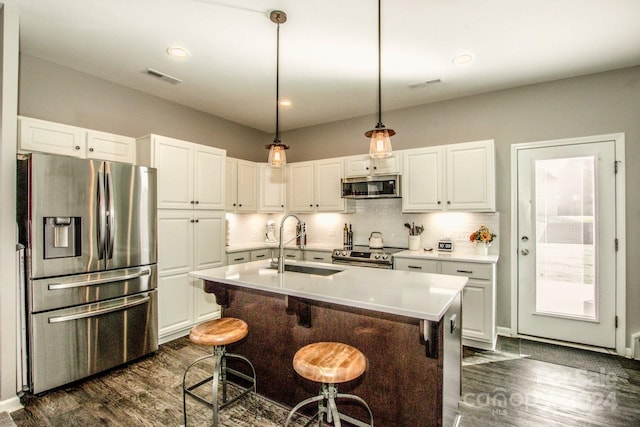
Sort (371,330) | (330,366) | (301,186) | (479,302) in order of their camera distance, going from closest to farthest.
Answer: (330,366) → (371,330) → (479,302) → (301,186)

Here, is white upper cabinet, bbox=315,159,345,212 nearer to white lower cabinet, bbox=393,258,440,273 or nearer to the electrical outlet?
white lower cabinet, bbox=393,258,440,273

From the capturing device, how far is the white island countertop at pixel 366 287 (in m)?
1.65

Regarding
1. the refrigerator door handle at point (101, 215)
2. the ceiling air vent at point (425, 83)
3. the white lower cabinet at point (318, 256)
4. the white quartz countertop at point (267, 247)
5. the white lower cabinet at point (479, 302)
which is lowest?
the white lower cabinet at point (479, 302)

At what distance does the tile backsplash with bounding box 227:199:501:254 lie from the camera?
→ 404 centimetres

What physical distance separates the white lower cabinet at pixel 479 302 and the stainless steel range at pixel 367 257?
0.70 meters

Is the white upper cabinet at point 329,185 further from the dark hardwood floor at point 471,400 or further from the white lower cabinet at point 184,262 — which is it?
the dark hardwood floor at point 471,400

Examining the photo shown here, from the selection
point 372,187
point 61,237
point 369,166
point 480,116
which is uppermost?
point 480,116

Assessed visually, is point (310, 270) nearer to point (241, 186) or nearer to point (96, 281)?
point (96, 281)

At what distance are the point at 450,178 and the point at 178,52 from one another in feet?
10.6

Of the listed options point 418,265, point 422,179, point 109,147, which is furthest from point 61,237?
point 422,179

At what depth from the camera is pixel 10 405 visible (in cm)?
236

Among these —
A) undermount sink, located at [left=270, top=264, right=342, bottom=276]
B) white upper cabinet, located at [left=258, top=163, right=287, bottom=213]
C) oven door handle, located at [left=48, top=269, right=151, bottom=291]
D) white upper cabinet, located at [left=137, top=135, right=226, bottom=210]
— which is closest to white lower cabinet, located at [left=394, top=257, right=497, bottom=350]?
undermount sink, located at [left=270, top=264, right=342, bottom=276]

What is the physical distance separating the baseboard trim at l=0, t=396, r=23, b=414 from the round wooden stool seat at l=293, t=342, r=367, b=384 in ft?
7.64

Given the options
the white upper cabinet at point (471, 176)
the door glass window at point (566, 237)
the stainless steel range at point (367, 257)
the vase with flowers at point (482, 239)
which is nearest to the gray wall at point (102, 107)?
the stainless steel range at point (367, 257)
